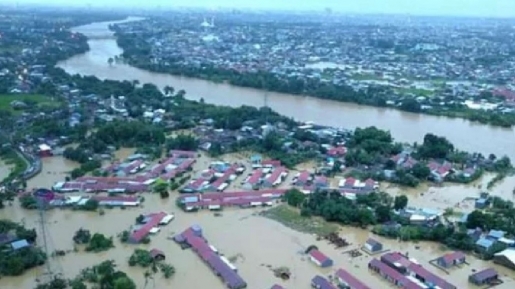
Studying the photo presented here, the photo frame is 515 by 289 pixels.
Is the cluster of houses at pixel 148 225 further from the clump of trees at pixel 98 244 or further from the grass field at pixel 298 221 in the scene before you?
the grass field at pixel 298 221

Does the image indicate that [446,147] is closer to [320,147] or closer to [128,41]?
[320,147]

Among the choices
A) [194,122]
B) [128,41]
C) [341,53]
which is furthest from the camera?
[128,41]

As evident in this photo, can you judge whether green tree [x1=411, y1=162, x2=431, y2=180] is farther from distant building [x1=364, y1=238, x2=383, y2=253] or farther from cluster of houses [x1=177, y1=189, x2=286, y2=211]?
distant building [x1=364, y1=238, x2=383, y2=253]

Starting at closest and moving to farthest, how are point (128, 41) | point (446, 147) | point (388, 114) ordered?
point (446, 147) → point (388, 114) → point (128, 41)

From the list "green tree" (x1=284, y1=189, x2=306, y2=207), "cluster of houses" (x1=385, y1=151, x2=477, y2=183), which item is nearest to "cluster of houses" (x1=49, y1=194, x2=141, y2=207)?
"green tree" (x1=284, y1=189, x2=306, y2=207)

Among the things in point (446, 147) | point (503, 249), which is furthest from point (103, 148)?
point (503, 249)

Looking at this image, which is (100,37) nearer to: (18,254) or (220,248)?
(18,254)
